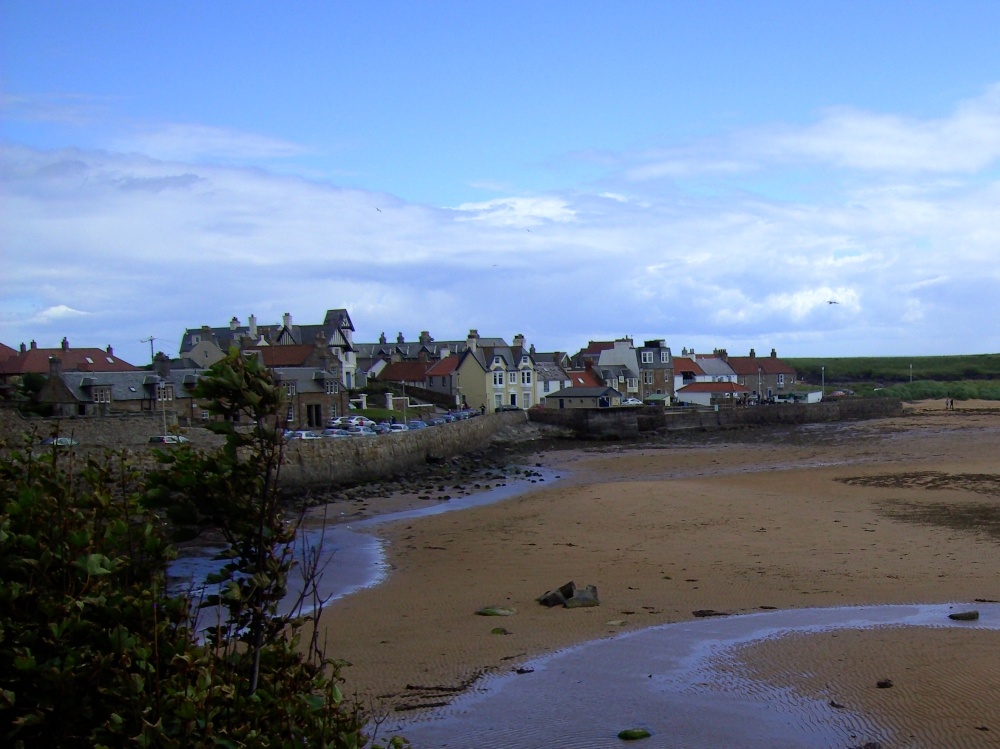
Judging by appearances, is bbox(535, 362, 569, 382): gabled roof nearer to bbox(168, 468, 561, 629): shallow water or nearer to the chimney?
the chimney

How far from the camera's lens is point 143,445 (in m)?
36.2

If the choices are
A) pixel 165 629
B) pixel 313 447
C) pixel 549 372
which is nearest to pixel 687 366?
pixel 549 372

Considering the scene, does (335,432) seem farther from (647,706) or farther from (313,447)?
(647,706)

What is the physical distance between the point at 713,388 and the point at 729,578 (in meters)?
77.0

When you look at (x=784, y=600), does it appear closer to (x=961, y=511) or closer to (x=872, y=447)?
(x=961, y=511)

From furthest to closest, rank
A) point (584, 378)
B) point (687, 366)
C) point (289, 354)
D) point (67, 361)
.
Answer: point (687, 366) < point (584, 378) < point (289, 354) < point (67, 361)

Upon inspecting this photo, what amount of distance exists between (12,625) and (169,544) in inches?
33.8

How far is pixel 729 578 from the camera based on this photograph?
1644 cm

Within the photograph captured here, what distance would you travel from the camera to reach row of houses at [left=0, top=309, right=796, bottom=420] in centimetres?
4781

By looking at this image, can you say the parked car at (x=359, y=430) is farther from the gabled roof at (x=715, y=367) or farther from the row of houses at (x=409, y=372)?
the gabled roof at (x=715, y=367)

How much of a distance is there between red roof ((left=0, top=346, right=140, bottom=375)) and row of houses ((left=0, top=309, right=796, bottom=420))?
0.09m

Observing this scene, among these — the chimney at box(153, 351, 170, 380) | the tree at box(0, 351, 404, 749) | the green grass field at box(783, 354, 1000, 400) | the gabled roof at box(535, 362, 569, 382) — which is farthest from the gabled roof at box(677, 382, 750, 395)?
the tree at box(0, 351, 404, 749)

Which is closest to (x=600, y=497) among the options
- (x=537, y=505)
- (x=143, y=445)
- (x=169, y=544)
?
(x=537, y=505)

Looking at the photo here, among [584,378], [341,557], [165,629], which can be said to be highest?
[584,378]
